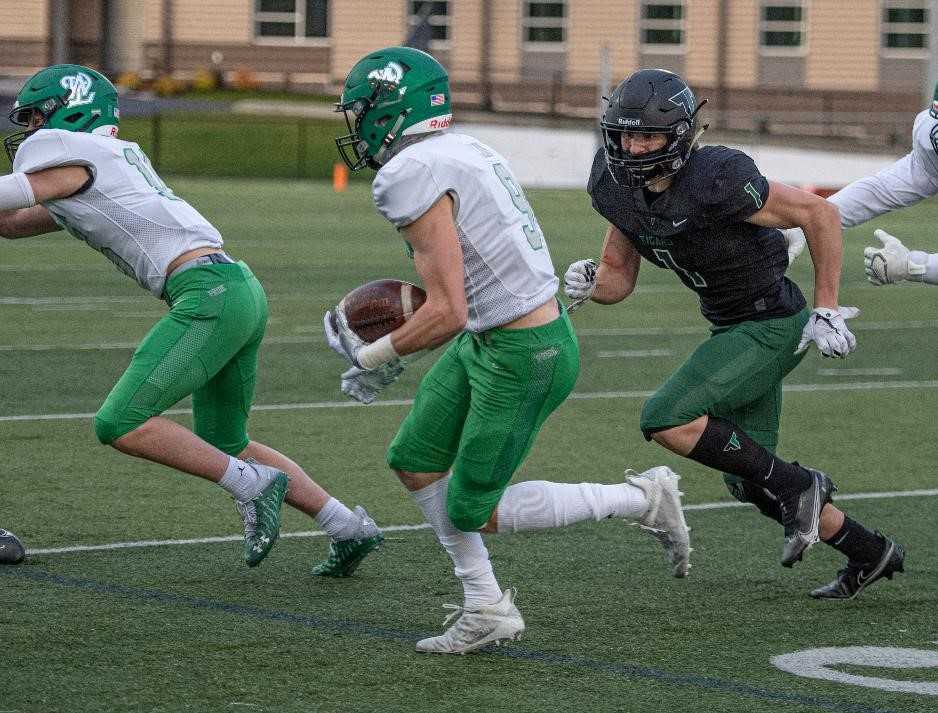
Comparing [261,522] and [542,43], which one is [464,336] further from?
[542,43]

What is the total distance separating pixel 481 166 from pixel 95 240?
1.57 meters

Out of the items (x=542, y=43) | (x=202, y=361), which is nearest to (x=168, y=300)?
(x=202, y=361)

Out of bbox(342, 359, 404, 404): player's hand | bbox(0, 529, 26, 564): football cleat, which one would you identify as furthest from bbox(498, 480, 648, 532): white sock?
bbox(0, 529, 26, 564): football cleat

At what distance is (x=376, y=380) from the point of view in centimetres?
474

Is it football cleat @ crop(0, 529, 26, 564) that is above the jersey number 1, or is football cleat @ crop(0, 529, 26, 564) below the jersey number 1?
below

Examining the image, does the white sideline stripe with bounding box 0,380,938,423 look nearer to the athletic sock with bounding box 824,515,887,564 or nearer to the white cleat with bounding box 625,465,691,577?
the athletic sock with bounding box 824,515,887,564

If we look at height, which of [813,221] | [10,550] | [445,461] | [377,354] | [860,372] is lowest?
[860,372]

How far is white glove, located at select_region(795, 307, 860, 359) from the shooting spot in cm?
522

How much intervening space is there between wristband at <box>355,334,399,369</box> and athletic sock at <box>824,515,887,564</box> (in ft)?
5.65

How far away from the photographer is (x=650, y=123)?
519 centimetres

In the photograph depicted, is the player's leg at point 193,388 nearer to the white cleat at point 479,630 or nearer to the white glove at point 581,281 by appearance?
the white cleat at point 479,630

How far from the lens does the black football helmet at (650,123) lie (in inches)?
205

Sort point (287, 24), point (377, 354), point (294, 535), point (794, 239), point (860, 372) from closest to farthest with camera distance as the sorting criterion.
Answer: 1. point (377, 354)
2. point (794, 239)
3. point (294, 535)
4. point (860, 372)
5. point (287, 24)

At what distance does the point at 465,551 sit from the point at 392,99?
127 centimetres
